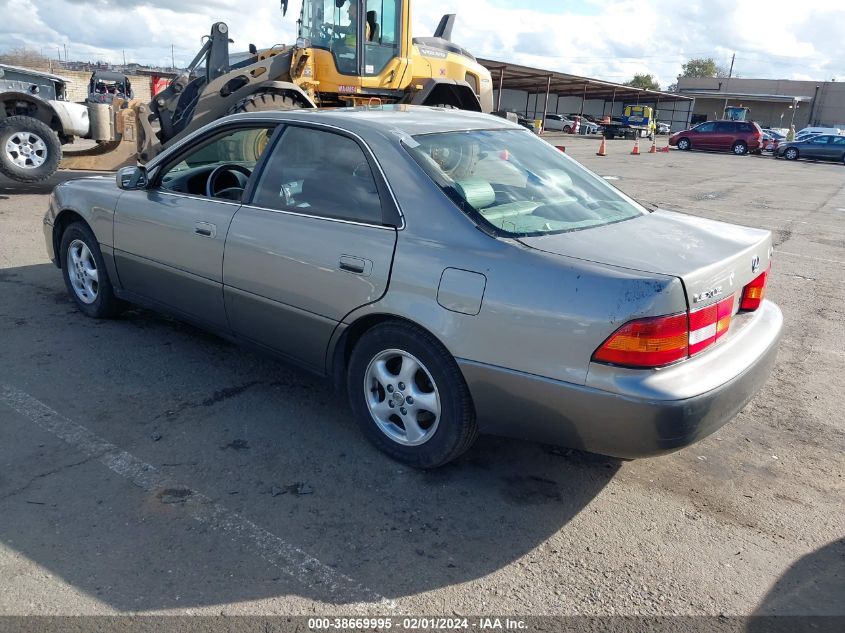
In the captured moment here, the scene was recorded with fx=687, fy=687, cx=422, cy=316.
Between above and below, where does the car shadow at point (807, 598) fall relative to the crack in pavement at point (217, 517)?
above

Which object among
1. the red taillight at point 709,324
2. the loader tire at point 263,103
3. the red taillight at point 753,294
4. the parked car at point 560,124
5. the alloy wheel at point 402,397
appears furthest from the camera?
the parked car at point 560,124

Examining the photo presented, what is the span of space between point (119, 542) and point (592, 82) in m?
45.5

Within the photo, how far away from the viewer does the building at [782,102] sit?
7288cm

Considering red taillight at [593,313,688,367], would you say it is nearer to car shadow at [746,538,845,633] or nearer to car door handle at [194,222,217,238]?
car shadow at [746,538,845,633]

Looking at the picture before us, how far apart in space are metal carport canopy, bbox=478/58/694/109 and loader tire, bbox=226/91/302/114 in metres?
22.1

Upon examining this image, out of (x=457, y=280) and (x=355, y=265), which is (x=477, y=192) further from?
(x=355, y=265)

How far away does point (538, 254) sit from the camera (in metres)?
2.83

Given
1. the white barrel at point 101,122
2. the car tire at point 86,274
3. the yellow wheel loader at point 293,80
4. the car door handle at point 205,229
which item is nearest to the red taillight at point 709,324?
the car door handle at point 205,229

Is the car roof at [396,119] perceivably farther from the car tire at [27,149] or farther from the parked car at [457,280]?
the car tire at [27,149]

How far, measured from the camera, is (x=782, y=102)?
71812 mm

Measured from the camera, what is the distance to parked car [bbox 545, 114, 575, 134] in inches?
1827

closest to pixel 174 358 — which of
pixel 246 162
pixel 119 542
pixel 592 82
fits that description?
pixel 246 162

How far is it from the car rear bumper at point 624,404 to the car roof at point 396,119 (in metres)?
1.35

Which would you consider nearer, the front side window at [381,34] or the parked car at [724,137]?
the front side window at [381,34]
